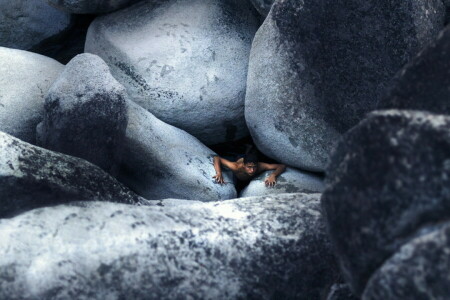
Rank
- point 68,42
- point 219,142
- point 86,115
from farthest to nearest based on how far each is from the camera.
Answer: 1. point 68,42
2. point 219,142
3. point 86,115

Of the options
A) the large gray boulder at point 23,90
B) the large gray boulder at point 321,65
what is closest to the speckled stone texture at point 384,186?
the large gray boulder at point 321,65

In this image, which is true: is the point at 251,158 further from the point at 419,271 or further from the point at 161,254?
the point at 419,271

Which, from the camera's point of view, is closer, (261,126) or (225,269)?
(225,269)

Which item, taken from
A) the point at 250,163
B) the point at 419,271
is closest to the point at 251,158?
the point at 250,163

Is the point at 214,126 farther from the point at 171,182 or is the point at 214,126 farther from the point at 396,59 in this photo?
the point at 396,59

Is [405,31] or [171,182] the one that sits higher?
[405,31]

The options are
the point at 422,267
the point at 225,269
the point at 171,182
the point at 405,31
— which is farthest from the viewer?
the point at 171,182

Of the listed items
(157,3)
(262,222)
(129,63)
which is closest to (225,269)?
(262,222)
